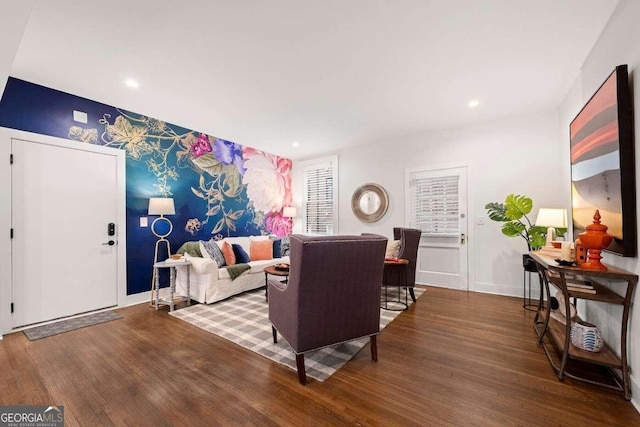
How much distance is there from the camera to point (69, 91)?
3176 mm

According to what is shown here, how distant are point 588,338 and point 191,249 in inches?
180

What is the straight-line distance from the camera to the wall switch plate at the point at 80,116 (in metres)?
3.28

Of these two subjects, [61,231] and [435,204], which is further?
[435,204]

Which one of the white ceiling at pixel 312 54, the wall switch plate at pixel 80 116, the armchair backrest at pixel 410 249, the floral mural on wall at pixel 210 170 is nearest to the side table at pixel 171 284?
the floral mural on wall at pixel 210 170

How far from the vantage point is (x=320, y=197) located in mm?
6203

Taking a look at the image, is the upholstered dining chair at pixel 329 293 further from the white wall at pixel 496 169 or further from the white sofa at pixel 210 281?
the white wall at pixel 496 169

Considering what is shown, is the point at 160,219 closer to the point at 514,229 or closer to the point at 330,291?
the point at 330,291

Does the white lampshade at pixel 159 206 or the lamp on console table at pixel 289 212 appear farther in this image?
the lamp on console table at pixel 289 212

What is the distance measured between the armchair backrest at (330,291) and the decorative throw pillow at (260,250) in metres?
2.63

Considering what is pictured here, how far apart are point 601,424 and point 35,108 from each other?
18.6 ft

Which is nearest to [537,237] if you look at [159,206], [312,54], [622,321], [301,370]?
[622,321]

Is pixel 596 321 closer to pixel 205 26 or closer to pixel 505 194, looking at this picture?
pixel 505 194

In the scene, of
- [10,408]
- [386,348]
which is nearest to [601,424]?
[386,348]

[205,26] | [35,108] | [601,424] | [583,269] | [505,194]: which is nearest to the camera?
[601,424]
